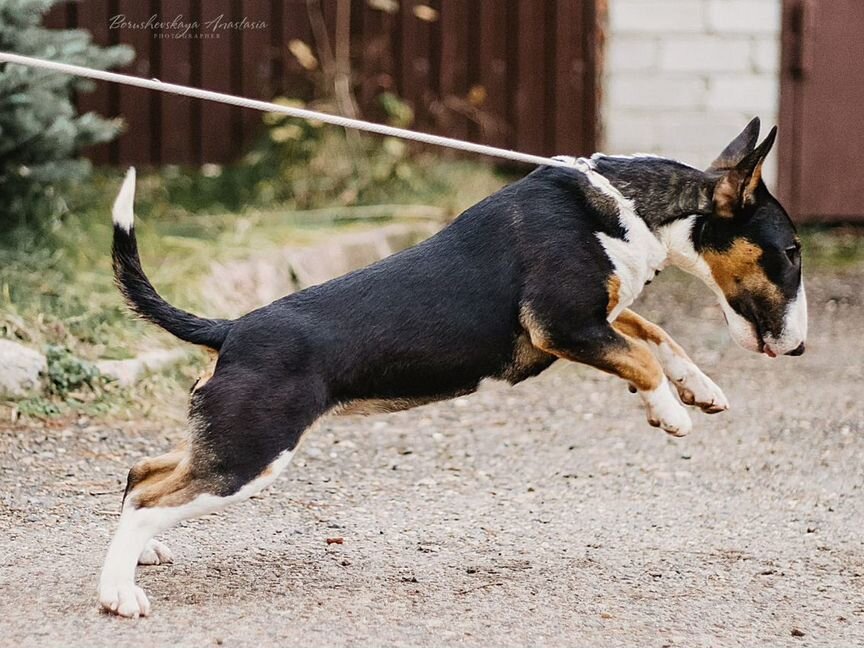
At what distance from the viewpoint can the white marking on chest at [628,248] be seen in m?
4.44

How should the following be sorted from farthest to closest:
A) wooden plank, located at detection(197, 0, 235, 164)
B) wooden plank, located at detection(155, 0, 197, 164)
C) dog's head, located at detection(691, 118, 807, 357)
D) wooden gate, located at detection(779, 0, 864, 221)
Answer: wooden gate, located at detection(779, 0, 864, 221)
wooden plank, located at detection(197, 0, 235, 164)
wooden plank, located at detection(155, 0, 197, 164)
dog's head, located at detection(691, 118, 807, 357)

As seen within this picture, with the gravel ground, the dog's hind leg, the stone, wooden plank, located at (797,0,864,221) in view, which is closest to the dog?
the dog's hind leg

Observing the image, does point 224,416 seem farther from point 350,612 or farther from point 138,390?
point 138,390

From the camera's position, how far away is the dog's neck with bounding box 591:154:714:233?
4.54 metres

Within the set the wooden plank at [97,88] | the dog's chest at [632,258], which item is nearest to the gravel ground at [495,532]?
the dog's chest at [632,258]

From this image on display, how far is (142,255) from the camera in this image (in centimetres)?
800

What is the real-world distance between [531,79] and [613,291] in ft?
22.9

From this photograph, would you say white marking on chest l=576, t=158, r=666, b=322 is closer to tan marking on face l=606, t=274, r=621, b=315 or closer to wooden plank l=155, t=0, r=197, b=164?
tan marking on face l=606, t=274, r=621, b=315

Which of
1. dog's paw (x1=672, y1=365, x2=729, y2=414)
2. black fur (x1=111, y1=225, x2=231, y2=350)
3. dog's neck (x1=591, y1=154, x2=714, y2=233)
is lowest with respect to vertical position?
dog's paw (x1=672, y1=365, x2=729, y2=414)

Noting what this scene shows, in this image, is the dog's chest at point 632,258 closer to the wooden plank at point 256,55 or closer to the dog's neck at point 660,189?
the dog's neck at point 660,189

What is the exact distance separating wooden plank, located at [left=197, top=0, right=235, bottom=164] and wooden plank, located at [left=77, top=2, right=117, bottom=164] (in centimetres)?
68

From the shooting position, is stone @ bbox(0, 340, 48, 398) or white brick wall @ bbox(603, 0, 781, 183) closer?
stone @ bbox(0, 340, 48, 398)

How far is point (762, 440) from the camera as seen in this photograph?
652 centimetres

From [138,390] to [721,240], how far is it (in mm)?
3123
